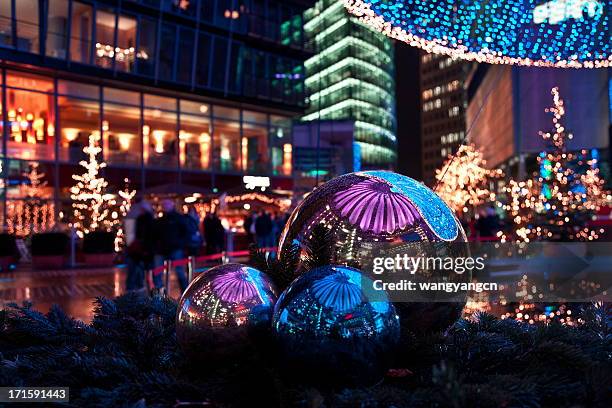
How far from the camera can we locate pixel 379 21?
4965mm

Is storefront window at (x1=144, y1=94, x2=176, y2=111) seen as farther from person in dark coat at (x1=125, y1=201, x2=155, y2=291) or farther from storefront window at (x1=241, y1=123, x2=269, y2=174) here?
person in dark coat at (x1=125, y1=201, x2=155, y2=291)

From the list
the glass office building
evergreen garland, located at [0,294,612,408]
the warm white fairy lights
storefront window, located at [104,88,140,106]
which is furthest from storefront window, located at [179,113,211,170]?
the glass office building

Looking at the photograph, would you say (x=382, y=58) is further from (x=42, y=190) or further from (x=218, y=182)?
(x=42, y=190)

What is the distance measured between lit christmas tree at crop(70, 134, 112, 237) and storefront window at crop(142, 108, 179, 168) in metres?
4.73

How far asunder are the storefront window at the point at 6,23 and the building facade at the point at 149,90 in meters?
0.05

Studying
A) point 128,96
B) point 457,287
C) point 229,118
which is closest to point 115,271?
point 128,96

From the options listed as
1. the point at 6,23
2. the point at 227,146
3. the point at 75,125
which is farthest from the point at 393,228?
the point at 227,146

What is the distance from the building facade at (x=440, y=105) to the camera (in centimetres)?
17775

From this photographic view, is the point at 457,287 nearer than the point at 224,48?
Yes

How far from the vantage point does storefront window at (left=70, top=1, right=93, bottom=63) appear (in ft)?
92.7

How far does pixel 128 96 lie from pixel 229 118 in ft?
21.4

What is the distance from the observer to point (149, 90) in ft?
105

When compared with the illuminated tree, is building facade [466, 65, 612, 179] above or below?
above

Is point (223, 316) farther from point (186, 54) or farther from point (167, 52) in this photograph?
point (186, 54)
